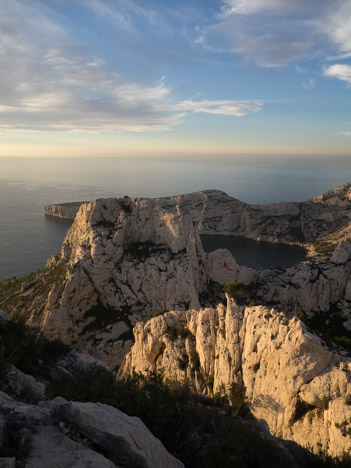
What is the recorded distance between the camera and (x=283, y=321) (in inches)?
967

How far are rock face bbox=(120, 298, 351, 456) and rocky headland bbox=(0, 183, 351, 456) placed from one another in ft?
0.27

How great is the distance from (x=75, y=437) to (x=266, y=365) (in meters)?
19.1

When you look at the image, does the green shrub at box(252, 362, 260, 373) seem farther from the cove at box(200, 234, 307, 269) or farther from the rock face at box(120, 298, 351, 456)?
the cove at box(200, 234, 307, 269)

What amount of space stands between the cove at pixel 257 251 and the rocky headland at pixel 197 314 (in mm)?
50990

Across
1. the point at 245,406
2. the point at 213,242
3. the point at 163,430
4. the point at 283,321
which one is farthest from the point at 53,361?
the point at 213,242

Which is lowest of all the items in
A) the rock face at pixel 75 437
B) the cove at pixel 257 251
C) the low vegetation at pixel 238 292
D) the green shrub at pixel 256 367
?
the cove at pixel 257 251

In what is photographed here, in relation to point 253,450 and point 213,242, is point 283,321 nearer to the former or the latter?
point 253,450

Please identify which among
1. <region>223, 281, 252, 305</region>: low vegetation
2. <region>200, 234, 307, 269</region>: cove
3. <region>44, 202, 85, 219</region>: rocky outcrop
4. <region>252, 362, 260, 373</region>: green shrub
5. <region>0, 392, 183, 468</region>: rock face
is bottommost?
<region>200, 234, 307, 269</region>: cove

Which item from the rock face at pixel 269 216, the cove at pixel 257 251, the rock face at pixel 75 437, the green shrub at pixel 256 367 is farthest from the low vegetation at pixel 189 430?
the rock face at pixel 269 216

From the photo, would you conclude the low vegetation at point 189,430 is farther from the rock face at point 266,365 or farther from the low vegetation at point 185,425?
the rock face at point 266,365

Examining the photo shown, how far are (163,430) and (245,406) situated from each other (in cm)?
1312

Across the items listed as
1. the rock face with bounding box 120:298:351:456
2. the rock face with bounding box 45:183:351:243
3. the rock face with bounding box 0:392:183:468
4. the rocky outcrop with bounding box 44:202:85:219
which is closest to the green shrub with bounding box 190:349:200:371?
the rock face with bounding box 120:298:351:456

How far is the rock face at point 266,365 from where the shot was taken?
19.7m

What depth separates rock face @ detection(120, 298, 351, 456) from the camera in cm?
1972
